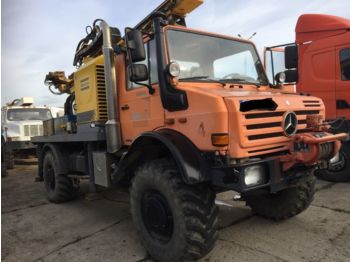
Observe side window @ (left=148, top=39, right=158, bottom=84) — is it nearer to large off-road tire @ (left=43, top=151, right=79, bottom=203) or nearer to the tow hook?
the tow hook

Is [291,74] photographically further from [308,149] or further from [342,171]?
[342,171]

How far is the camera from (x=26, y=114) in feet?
42.2

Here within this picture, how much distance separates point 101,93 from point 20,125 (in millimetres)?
8855

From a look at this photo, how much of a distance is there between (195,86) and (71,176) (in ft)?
10.7

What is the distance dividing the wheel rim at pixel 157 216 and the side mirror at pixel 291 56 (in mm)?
2353

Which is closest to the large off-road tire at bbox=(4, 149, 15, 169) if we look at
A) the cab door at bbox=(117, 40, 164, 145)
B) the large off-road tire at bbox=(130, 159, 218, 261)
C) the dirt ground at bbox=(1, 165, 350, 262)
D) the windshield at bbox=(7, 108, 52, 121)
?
the windshield at bbox=(7, 108, 52, 121)

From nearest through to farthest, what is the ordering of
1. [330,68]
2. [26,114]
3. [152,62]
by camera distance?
[152,62]
[330,68]
[26,114]

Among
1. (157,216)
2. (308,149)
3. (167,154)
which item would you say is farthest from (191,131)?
(308,149)

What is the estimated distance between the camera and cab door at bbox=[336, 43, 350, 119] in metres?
6.02

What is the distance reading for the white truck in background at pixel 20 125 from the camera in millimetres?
12016

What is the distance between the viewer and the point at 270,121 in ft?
10.1

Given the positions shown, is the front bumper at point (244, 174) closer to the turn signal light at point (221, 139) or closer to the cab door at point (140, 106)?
the turn signal light at point (221, 139)

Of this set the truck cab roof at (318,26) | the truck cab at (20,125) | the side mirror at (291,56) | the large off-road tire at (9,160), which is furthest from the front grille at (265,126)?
the large off-road tire at (9,160)

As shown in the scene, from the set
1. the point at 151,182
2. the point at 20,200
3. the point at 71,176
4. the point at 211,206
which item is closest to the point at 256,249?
the point at 211,206
